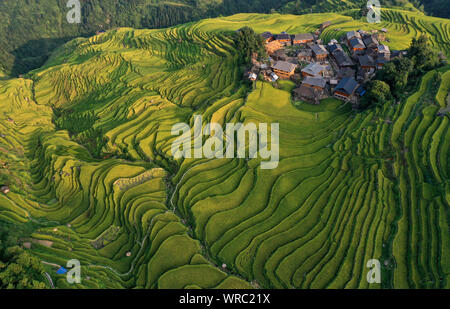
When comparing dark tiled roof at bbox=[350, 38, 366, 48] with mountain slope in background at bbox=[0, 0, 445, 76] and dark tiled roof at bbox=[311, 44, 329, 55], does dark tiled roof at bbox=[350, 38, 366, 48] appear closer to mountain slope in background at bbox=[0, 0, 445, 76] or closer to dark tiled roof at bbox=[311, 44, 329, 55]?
dark tiled roof at bbox=[311, 44, 329, 55]

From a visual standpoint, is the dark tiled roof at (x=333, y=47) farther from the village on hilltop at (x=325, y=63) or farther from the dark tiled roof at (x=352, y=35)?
the dark tiled roof at (x=352, y=35)

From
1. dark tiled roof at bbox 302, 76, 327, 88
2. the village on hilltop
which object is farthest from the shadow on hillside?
dark tiled roof at bbox 302, 76, 327, 88

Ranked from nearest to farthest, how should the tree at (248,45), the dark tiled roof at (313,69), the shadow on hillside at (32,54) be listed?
1. the dark tiled roof at (313,69)
2. the tree at (248,45)
3. the shadow on hillside at (32,54)

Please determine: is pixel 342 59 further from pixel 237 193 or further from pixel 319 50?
pixel 237 193

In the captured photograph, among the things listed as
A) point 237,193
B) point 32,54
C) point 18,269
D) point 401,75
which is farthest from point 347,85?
point 32,54

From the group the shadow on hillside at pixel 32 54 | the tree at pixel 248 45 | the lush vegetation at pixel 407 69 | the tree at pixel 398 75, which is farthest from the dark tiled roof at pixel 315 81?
the shadow on hillside at pixel 32 54

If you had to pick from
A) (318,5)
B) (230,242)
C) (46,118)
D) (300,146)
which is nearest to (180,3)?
(318,5)
